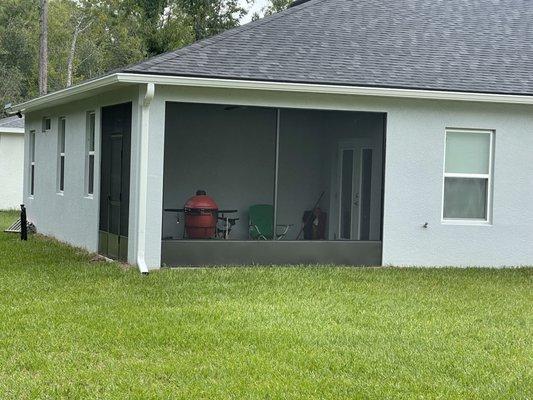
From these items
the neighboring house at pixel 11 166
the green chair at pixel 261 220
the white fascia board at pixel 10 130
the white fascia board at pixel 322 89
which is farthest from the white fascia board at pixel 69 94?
the neighboring house at pixel 11 166

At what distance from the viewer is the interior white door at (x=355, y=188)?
1742 cm

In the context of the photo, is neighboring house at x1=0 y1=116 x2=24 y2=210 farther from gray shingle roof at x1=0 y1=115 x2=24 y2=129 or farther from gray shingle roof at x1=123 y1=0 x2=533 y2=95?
gray shingle roof at x1=123 y1=0 x2=533 y2=95

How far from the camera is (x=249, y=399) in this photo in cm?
685

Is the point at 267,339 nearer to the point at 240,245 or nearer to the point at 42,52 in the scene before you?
the point at 240,245

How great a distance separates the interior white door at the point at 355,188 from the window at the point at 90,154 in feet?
15.9

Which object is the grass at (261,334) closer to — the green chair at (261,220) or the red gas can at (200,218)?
the red gas can at (200,218)

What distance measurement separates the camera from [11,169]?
29.5 m

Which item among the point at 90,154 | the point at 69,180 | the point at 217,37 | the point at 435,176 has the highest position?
the point at 217,37

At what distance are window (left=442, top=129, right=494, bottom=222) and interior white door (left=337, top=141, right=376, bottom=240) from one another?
2106 millimetres

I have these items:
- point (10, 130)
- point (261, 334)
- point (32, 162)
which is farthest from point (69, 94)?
point (10, 130)

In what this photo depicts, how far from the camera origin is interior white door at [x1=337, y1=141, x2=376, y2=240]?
1742 cm

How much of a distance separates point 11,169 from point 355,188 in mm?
14909

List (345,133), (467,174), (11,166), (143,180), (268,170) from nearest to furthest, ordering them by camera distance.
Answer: (143,180) → (467,174) → (345,133) → (268,170) → (11,166)

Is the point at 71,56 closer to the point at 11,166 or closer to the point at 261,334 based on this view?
the point at 11,166
